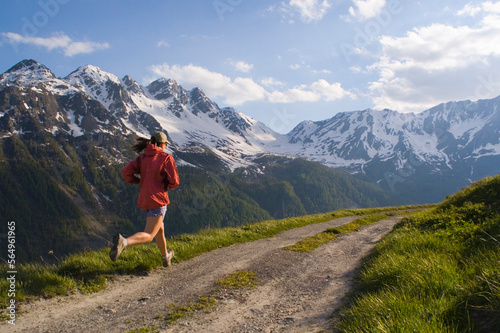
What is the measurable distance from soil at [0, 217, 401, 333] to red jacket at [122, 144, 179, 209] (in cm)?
206

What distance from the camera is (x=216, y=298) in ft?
21.4

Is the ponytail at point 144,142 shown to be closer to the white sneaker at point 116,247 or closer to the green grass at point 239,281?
the white sneaker at point 116,247

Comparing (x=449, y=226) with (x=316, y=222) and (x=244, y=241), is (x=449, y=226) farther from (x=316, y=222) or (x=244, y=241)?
(x=316, y=222)

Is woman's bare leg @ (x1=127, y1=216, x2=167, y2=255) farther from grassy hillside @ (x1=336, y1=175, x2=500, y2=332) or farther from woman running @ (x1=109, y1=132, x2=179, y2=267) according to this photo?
grassy hillside @ (x1=336, y1=175, x2=500, y2=332)

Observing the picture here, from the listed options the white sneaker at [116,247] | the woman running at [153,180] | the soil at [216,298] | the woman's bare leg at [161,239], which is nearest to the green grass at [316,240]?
the soil at [216,298]

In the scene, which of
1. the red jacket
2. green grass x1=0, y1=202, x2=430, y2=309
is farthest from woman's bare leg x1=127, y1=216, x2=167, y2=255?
green grass x1=0, y1=202, x2=430, y2=309

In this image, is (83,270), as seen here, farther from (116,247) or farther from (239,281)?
(239,281)

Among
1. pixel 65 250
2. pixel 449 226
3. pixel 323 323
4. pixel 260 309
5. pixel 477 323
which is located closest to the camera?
pixel 477 323

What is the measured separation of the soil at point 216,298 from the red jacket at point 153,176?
2059 mm

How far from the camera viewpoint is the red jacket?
8016 millimetres

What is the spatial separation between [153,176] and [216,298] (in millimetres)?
3556

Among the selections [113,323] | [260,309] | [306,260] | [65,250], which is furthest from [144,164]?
[65,250]

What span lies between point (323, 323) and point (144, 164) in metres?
5.83

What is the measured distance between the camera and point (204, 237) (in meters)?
12.3
